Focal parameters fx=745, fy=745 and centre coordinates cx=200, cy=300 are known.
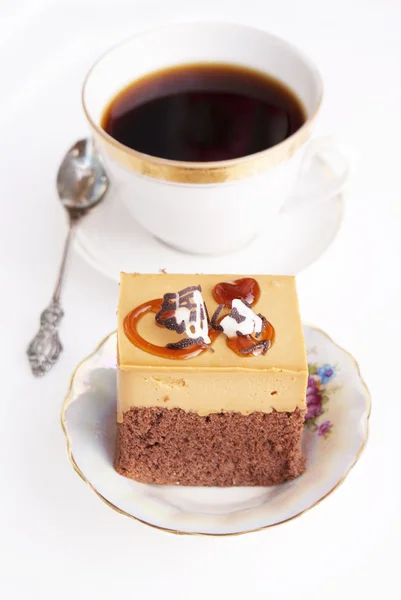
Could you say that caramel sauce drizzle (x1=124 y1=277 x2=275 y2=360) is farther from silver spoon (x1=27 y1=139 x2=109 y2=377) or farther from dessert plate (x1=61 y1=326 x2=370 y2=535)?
silver spoon (x1=27 y1=139 x2=109 y2=377)

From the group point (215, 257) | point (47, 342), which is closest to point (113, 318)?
point (47, 342)

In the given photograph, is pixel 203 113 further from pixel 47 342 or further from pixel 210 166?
pixel 47 342

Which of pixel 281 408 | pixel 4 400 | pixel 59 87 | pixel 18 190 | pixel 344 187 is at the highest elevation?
pixel 59 87

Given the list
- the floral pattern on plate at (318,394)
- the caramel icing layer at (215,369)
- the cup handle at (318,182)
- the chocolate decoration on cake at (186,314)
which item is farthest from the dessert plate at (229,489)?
the cup handle at (318,182)

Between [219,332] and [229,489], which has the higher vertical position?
[219,332]


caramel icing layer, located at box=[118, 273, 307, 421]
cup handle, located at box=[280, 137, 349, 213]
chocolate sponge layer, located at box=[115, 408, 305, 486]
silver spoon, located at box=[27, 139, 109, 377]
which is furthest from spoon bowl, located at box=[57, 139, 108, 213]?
chocolate sponge layer, located at box=[115, 408, 305, 486]

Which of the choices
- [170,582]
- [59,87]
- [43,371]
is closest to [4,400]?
[43,371]

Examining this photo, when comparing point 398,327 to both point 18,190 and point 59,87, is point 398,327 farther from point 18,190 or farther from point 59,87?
point 59,87
